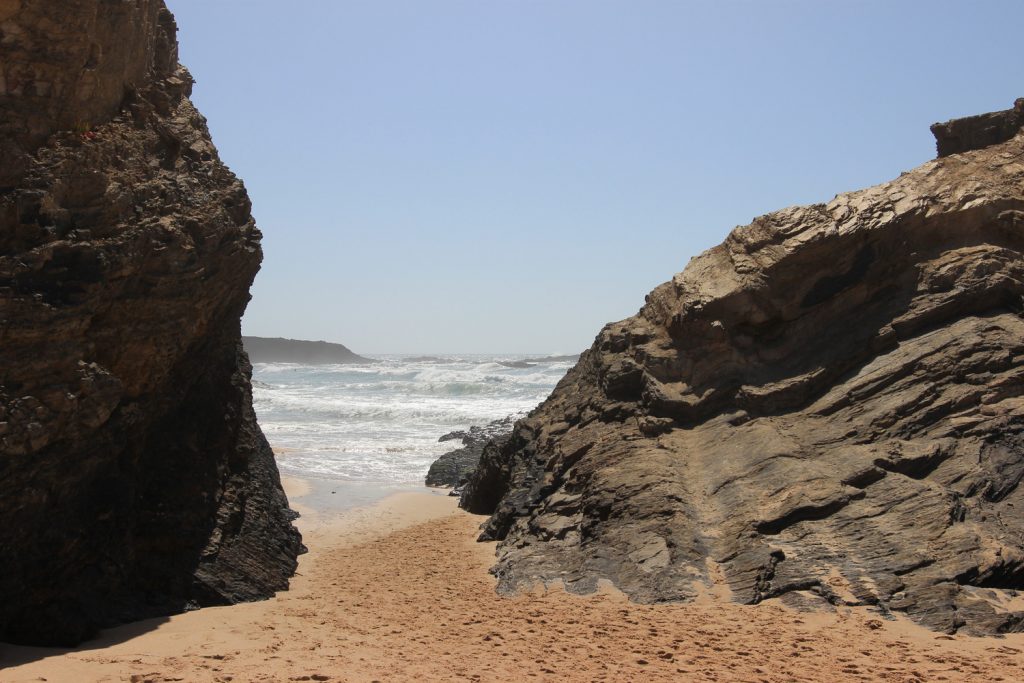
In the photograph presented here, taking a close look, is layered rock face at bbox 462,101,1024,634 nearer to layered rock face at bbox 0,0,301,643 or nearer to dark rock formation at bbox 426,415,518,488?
layered rock face at bbox 0,0,301,643

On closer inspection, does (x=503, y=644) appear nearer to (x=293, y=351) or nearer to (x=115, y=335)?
(x=115, y=335)

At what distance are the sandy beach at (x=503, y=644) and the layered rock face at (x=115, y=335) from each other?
71cm

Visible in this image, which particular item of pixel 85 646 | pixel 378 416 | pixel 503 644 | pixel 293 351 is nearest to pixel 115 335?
pixel 85 646

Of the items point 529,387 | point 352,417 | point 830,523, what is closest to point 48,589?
point 830,523

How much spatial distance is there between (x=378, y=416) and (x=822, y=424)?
87.2 ft

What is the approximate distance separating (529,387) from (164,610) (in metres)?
44.8

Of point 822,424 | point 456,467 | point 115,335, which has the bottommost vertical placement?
point 456,467

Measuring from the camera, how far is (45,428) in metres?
7.45

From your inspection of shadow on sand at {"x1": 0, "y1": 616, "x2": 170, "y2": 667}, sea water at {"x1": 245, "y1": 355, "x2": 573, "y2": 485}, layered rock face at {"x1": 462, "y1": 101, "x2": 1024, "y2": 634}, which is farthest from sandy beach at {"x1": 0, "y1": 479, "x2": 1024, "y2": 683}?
sea water at {"x1": 245, "y1": 355, "x2": 573, "y2": 485}

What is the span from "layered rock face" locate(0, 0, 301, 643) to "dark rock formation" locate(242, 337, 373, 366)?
12041cm

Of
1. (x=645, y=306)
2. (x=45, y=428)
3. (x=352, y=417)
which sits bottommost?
(x=352, y=417)

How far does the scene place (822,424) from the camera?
1033 centimetres

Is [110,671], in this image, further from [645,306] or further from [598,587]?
[645,306]

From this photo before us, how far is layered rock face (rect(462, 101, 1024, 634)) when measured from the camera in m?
8.34
